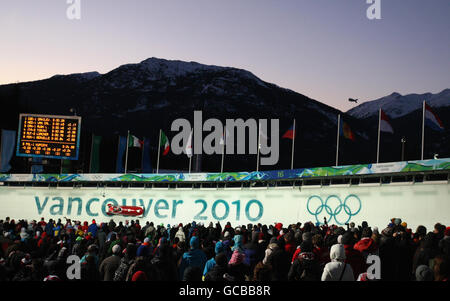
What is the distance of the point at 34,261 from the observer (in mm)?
7309

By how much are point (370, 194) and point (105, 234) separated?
14.8 m

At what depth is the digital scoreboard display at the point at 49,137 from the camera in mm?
35969

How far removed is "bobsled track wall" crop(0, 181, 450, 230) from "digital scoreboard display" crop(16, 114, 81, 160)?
502 centimetres

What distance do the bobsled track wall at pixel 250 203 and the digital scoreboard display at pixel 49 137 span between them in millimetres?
5016

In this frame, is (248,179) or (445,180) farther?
(248,179)

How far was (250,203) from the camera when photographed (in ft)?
103

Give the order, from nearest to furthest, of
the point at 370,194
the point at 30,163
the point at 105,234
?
the point at 105,234, the point at 370,194, the point at 30,163

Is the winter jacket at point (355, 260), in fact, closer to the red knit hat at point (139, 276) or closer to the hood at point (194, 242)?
the hood at point (194, 242)

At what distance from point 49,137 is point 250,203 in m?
15.6

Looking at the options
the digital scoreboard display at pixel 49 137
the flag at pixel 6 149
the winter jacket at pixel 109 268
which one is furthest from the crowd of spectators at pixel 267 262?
the flag at pixel 6 149

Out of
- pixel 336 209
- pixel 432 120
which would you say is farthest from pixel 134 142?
pixel 432 120

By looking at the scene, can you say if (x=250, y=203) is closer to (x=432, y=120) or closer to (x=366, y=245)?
(x=432, y=120)
